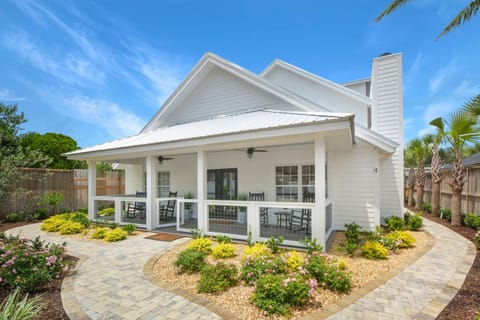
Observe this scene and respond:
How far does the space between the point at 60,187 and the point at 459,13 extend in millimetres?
16623

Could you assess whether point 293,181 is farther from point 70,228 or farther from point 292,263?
point 70,228

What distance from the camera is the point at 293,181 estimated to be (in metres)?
8.94

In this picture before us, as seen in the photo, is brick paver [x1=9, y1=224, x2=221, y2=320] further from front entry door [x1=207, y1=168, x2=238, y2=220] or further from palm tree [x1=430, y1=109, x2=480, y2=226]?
palm tree [x1=430, y1=109, x2=480, y2=226]

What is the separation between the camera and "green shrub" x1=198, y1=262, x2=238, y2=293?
3.79m

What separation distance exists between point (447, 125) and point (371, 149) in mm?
4005

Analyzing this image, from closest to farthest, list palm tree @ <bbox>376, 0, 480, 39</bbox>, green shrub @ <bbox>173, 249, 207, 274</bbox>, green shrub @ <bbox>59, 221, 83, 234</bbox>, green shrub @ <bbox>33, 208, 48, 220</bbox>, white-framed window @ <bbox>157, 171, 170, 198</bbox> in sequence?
1. palm tree @ <bbox>376, 0, 480, 39</bbox>
2. green shrub @ <bbox>173, 249, 207, 274</bbox>
3. green shrub @ <bbox>59, 221, 83, 234</bbox>
4. green shrub @ <bbox>33, 208, 48, 220</bbox>
5. white-framed window @ <bbox>157, 171, 170, 198</bbox>

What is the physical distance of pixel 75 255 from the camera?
5949mm

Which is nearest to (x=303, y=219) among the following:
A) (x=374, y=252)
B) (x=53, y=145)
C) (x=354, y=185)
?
(x=374, y=252)

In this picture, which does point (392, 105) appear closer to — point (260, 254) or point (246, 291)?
point (260, 254)

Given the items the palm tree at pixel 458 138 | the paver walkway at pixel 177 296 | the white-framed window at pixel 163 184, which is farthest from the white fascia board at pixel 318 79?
the white-framed window at pixel 163 184

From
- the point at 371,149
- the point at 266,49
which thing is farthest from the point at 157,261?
the point at 266,49

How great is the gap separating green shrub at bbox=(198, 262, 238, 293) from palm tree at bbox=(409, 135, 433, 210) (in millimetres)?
15296

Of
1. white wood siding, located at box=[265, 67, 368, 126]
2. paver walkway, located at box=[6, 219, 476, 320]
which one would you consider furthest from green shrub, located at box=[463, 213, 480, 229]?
white wood siding, located at box=[265, 67, 368, 126]

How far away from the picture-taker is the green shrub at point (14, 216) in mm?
10781
